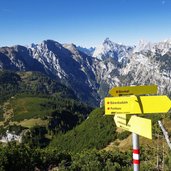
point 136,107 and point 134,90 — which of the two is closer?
point 136,107

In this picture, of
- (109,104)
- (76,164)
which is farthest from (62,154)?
(109,104)

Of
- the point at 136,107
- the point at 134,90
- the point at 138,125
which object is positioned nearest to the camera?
the point at 138,125

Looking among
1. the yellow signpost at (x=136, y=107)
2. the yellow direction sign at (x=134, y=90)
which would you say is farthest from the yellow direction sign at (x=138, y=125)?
the yellow direction sign at (x=134, y=90)

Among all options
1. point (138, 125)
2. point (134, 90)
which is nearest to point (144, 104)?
point (134, 90)

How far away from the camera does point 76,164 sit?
13612 cm

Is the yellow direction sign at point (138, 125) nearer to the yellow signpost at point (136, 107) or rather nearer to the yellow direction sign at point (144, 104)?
the yellow signpost at point (136, 107)

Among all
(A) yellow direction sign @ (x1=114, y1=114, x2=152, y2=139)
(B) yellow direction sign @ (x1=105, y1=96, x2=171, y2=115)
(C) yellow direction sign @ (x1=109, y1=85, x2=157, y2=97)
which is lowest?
(A) yellow direction sign @ (x1=114, y1=114, x2=152, y2=139)

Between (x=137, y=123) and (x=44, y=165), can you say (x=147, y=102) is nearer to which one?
(x=137, y=123)

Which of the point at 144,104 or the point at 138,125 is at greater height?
the point at 144,104

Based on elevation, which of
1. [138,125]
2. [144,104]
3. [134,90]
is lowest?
[138,125]

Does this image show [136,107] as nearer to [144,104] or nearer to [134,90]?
[144,104]

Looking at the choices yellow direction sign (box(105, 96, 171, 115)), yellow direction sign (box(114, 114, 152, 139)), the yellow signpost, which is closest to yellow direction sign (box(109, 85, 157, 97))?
the yellow signpost

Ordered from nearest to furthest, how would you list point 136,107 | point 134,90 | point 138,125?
point 138,125
point 136,107
point 134,90

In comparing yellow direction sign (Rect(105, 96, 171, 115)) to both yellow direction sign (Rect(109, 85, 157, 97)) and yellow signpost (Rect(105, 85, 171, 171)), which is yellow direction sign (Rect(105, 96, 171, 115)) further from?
yellow direction sign (Rect(109, 85, 157, 97))
